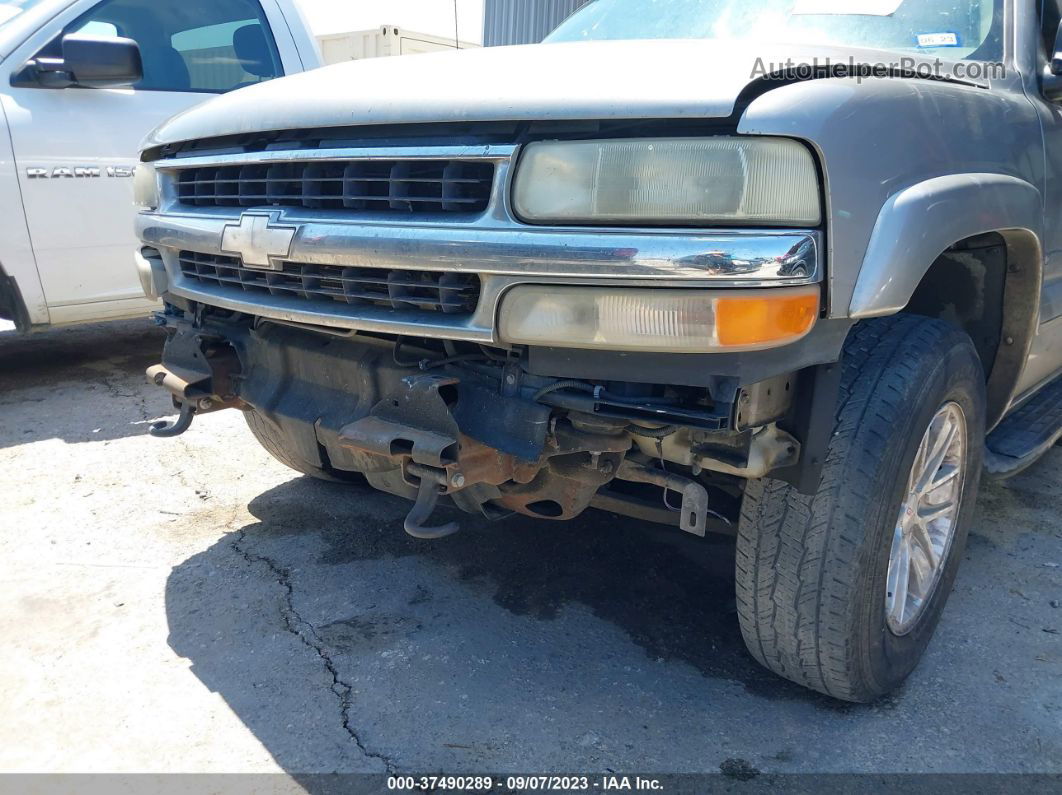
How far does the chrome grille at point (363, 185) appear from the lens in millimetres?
1867

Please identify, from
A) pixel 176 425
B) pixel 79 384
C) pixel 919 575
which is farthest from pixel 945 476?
pixel 79 384

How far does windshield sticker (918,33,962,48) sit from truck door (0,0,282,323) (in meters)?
3.77

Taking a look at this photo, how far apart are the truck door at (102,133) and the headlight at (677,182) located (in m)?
3.52

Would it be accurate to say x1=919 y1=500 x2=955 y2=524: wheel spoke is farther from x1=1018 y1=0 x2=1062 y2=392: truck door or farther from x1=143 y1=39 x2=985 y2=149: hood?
x1=143 y1=39 x2=985 y2=149: hood

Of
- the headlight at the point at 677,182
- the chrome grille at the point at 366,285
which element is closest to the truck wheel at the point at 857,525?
the headlight at the point at 677,182

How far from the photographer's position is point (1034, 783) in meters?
2.00

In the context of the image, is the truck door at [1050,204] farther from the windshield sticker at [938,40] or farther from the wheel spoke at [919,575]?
the wheel spoke at [919,575]

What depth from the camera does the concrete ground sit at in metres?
2.08

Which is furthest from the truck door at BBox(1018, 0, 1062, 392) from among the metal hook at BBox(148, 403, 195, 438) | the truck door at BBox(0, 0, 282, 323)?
the truck door at BBox(0, 0, 282, 323)

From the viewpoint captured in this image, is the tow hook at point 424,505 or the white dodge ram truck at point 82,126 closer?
the tow hook at point 424,505

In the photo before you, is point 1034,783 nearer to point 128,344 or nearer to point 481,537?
point 481,537

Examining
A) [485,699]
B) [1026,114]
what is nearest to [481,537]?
[485,699]

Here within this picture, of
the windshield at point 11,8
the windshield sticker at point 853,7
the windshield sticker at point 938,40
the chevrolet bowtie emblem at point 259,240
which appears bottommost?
the chevrolet bowtie emblem at point 259,240

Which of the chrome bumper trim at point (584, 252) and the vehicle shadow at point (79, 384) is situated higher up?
the chrome bumper trim at point (584, 252)
